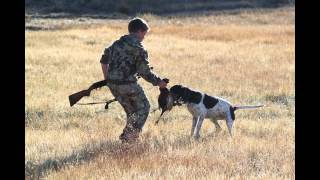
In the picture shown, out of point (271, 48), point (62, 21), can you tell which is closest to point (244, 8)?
point (62, 21)

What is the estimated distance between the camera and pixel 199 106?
881 cm

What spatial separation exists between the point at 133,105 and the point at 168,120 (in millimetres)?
2569

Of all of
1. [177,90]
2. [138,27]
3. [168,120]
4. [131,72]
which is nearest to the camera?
[138,27]

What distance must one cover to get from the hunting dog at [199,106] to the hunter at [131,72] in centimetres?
51

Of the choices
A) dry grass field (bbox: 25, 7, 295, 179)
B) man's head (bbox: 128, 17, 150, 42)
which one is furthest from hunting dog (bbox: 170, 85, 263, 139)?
man's head (bbox: 128, 17, 150, 42)

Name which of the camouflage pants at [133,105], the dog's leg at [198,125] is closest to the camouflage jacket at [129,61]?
the camouflage pants at [133,105]

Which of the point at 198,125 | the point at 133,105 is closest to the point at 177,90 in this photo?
the point at 198,125

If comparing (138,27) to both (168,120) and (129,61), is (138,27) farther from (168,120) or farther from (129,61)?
(168,120)

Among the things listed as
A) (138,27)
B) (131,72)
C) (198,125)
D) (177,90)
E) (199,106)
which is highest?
(138,27)

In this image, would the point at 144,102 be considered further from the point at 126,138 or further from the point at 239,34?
the point at 239,34

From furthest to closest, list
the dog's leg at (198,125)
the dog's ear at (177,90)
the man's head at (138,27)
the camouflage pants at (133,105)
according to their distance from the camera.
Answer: the dog's leg at (198,125) → the dog's ear at (177,90) → the camouflage pants at (133,105) → the man's head at (138,27)

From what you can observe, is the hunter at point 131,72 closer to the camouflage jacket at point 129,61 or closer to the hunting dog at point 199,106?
the camouflage jacket at point 129,61

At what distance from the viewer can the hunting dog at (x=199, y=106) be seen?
28.3ft
